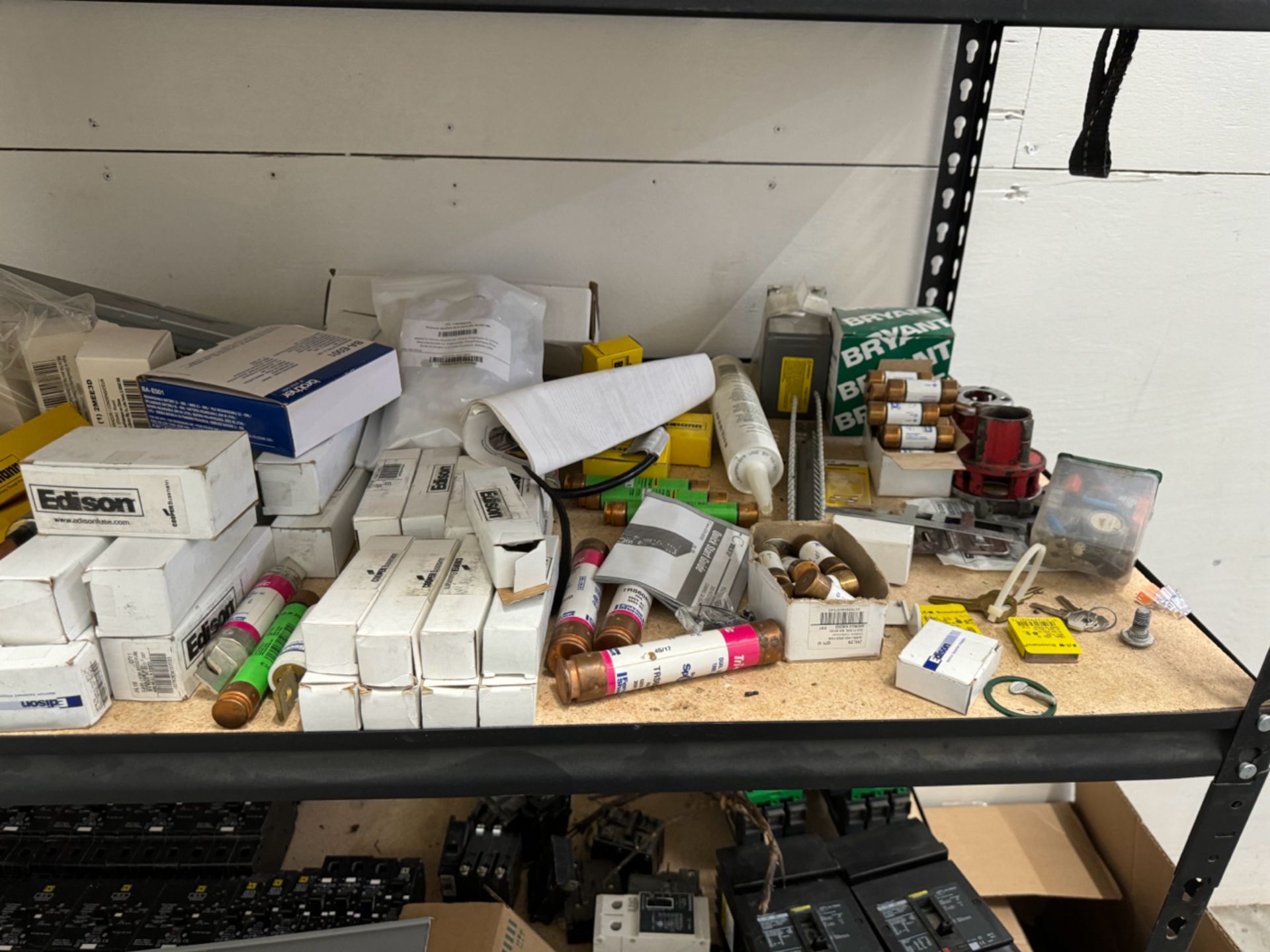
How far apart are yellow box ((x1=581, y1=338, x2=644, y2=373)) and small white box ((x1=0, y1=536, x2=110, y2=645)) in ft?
1.72

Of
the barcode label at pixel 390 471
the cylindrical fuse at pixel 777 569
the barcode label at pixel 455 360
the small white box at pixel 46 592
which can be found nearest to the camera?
the small white box at pixel 46 592

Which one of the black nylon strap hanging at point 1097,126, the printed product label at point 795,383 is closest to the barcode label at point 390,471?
the printed product label at point 795,383

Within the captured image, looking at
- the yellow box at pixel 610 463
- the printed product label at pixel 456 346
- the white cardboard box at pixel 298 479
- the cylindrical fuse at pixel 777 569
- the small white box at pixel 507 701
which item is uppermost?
the printed product label at pixel 456 346

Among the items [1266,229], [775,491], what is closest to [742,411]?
[775,491]

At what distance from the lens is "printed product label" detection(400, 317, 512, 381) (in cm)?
98

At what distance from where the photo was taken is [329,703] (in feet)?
2.15

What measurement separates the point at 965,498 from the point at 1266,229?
2.01 ft

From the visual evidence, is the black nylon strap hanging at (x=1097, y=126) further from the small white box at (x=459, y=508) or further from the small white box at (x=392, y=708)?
the small white box at (x=392, y=708)

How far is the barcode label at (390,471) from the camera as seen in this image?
2.80 feet

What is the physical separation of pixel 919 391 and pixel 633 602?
373 millimetres

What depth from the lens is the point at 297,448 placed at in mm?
769

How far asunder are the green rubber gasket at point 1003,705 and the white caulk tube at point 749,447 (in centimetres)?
27

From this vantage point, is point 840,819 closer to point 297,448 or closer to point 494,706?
point 494,706

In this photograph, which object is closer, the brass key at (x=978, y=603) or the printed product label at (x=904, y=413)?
the brass key at (x=978, y=603)
